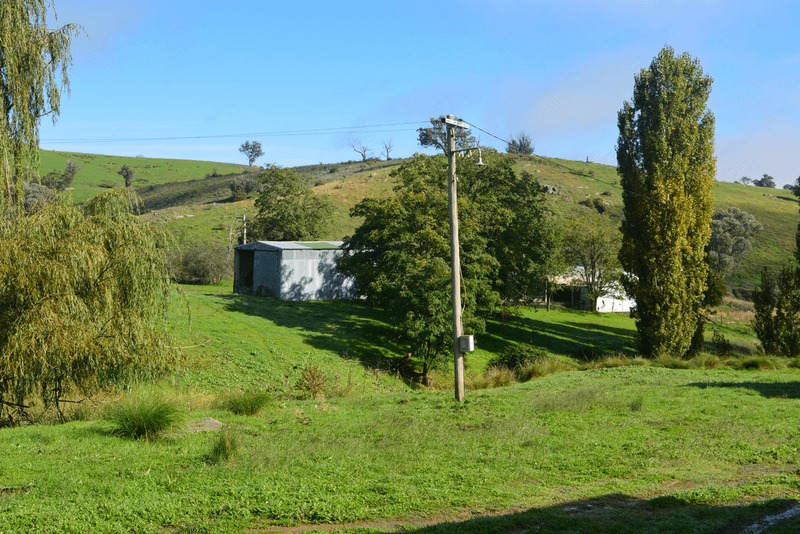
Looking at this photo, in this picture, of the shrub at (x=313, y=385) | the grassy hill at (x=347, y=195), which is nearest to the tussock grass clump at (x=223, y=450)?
the shrub at (x=313, y=385)

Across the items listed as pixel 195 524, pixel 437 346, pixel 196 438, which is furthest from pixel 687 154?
pixel 195 524

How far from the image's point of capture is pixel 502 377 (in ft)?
70.0

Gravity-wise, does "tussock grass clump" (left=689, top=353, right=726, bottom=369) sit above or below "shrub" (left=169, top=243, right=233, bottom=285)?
below

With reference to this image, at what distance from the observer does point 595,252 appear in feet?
168

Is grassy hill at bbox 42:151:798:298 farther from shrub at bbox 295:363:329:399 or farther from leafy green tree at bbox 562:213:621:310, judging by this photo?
shrub at bbox 295:363:329:399

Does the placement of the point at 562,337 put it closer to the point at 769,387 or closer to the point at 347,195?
the point at 769,387

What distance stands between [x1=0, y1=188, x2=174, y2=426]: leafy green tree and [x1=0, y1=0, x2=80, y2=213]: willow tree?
1.48 m

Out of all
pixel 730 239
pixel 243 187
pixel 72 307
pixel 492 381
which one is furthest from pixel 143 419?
pixel 243 187

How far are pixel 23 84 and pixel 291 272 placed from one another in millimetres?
Result: 26066

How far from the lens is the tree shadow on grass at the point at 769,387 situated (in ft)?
51.5

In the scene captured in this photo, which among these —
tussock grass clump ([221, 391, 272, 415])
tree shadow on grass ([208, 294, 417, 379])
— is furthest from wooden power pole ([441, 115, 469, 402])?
tree shadow on grass ([208, 294, 417, 379])

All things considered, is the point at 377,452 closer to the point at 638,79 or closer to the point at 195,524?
the point at 195,524

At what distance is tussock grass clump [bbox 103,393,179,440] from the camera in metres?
10.1

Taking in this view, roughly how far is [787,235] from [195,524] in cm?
9142
